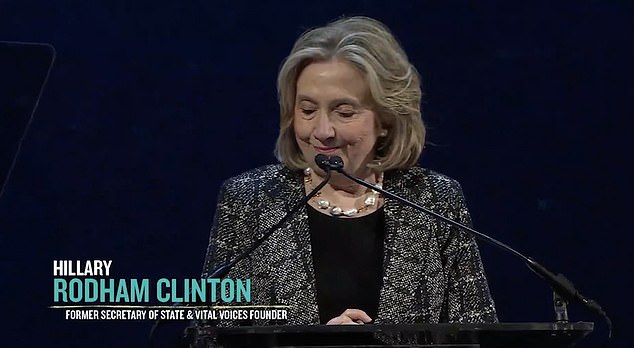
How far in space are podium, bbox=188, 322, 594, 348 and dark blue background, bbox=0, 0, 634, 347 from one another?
89cm

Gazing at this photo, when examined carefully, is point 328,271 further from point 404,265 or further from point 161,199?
point 161,199

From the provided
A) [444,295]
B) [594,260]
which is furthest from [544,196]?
[444,295]

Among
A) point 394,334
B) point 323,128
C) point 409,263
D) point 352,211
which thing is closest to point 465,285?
point 409,263

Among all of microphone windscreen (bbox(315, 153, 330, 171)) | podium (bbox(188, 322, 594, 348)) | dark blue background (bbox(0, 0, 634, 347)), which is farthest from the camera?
dark blue background (bbox(0, 0, 634, 347))

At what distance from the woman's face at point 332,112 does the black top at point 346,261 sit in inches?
3.4

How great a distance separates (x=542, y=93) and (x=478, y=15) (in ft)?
0.61

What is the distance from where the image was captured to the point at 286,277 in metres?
1.63

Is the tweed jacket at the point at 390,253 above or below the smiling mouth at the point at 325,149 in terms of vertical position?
below

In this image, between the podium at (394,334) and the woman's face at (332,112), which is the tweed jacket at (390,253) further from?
A: the podium at (394,334)

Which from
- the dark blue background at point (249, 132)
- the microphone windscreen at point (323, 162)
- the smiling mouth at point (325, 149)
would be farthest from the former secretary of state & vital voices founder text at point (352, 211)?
the dark blue background at point (249, 132)

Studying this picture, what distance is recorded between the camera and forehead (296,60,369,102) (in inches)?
64.9

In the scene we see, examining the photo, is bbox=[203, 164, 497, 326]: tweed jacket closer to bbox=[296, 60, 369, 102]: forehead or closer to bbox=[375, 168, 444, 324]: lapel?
bbox=[375, 168, 444, 324]: lapel

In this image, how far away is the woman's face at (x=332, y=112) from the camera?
165 centimetres

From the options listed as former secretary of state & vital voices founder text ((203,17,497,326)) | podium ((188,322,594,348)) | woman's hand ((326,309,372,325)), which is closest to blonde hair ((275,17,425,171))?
former secretary of state & vital voices founder text ((203,17,497,326))
